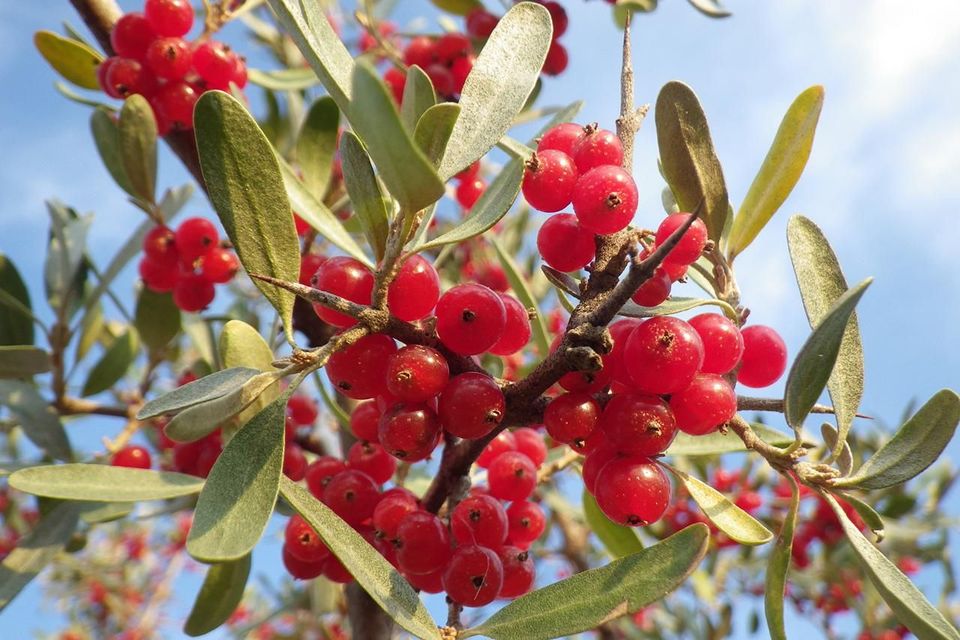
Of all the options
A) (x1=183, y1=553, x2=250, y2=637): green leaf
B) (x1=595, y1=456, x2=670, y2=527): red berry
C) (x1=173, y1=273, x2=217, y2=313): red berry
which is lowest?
(x1=183, y1=553, x2=250, y2=637): green leaf

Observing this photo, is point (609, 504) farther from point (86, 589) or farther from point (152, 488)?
point (86, 589)

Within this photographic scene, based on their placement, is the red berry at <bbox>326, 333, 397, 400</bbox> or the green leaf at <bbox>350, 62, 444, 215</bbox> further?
the red berry at <bbox>326, 333, 397, 400</bbox>

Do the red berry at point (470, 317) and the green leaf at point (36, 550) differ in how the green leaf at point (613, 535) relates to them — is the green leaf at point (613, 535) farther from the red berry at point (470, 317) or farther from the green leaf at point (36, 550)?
the green leaf at point (36, 550)

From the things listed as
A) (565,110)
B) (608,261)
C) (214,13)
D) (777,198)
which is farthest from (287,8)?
(214,13)

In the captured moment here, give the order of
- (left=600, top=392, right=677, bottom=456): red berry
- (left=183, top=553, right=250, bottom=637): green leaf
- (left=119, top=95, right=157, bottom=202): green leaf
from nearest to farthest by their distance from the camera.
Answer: (left=600, top=392, right=677, bottom=456): red berry, (left=183, top=553, right=250, bottom=637): green leaf, (left=119, top=95, right=157, bottom=202): green leaf

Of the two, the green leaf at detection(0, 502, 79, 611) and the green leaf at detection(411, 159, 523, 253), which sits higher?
the green leaf at detection(411, 159, 523, 253)

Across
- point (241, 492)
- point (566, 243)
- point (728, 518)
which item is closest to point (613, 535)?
point (728, 518)

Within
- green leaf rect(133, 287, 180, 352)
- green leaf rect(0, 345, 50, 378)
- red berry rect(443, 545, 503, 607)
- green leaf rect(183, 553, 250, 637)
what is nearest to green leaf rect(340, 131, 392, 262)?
red berry rect(443, 545, 503, 607)

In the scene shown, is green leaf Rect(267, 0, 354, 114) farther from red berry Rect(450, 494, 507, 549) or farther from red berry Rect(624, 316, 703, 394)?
red berry Rect(450, 494, 507, 549)
